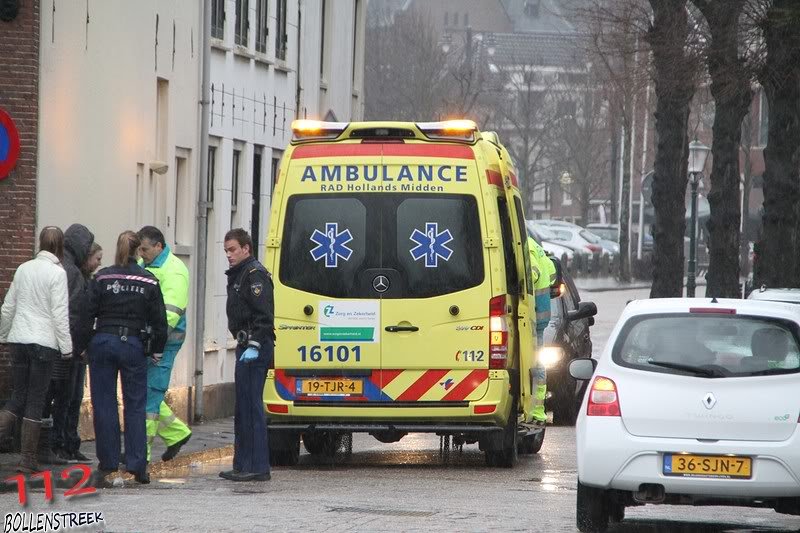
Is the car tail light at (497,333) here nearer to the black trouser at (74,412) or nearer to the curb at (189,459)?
the curb at (189,459)

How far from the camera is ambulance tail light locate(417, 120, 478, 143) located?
623 inches

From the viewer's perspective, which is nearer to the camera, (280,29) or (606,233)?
(280,29)

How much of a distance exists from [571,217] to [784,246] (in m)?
103

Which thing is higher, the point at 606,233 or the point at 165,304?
the point at 606,233

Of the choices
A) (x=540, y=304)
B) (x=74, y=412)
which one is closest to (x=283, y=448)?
(x=74, y=412)

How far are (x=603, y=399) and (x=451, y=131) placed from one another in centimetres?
464

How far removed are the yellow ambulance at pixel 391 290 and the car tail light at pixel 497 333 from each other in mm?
11

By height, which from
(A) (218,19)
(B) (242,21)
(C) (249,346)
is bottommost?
(C) (249,346)

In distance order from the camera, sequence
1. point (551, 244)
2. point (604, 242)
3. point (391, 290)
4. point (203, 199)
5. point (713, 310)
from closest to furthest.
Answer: point (713, 310) → point (391, 290) → point (203, 199) → point (551, 244) → point (604, 242)

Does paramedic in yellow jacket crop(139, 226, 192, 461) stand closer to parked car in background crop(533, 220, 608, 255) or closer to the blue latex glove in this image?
the blue latex glove

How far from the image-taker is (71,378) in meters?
16.4

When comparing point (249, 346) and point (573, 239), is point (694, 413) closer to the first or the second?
point (249, 346)

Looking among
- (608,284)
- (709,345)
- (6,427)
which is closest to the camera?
(709,345)

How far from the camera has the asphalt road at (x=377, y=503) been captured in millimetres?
11703
